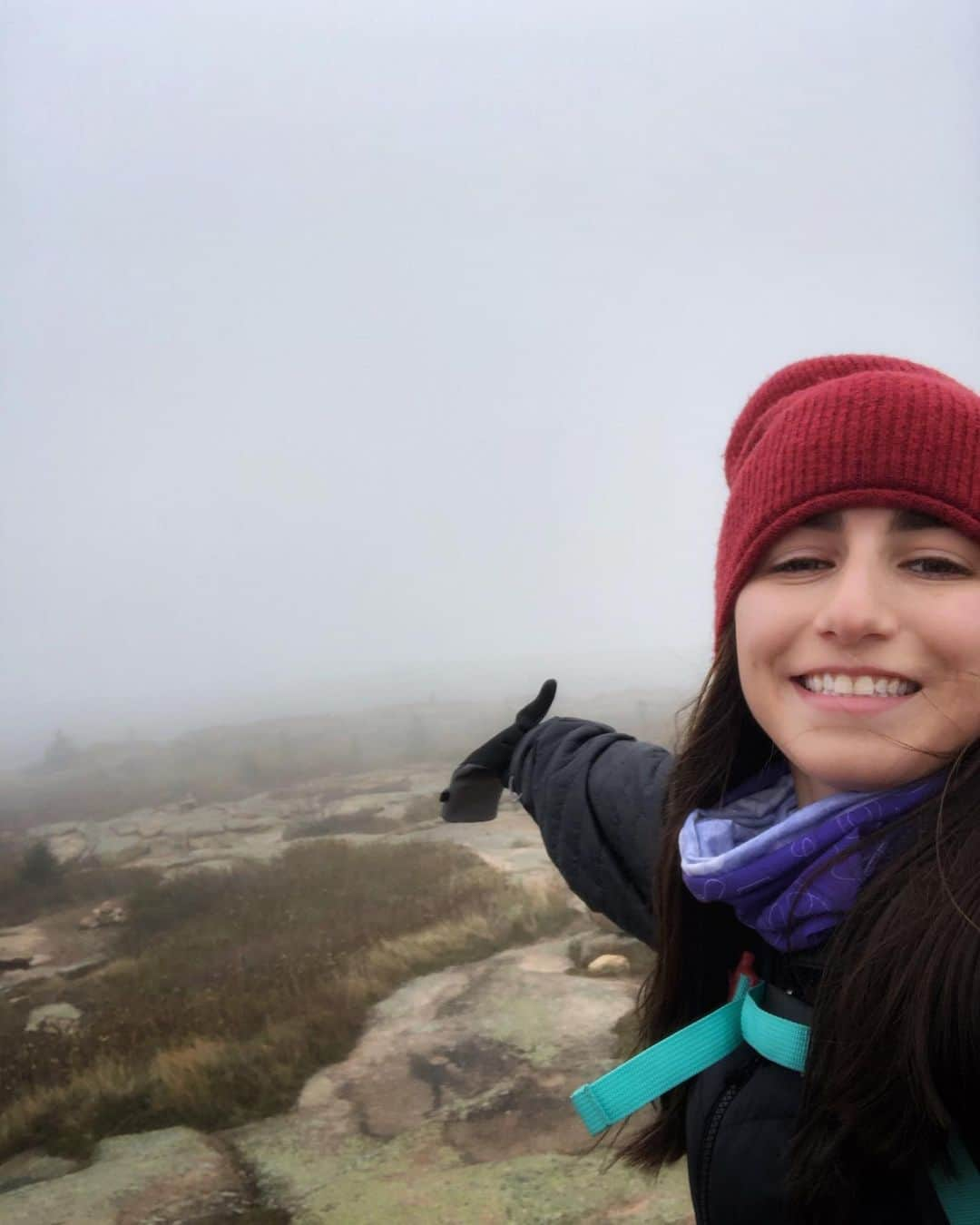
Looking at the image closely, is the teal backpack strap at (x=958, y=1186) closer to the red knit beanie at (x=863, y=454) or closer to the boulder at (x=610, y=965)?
the red knit beanie at (x=863, y=454)

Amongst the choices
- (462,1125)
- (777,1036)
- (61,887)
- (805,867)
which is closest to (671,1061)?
(777,1036)

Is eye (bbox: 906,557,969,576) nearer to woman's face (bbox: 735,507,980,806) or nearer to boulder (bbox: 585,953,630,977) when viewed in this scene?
woman's face (bbox: 735,507,980,806)

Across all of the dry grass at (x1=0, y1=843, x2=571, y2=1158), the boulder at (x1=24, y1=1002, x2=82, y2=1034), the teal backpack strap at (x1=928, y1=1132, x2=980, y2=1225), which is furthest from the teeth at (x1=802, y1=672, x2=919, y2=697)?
the boulder at (x1=24, y1=1002, x2=82, y2=1034)

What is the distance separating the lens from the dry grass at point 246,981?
2.45 meters

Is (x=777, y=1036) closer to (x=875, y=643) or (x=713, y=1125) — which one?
(x=713, y=1125)

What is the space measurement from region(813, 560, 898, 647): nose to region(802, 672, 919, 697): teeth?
6cm

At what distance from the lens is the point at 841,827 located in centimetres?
114

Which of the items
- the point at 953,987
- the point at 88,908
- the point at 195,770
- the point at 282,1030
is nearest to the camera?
the point at 953,987

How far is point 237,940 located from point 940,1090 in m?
2.98

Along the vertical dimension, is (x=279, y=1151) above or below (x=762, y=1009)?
below

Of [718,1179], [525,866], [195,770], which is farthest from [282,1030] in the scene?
[195,770]

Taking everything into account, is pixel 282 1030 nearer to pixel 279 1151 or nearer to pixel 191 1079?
pixel 191 1079

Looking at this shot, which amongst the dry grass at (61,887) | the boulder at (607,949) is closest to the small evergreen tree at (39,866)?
the dry grass at (61,887)

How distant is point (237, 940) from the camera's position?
3.35m
